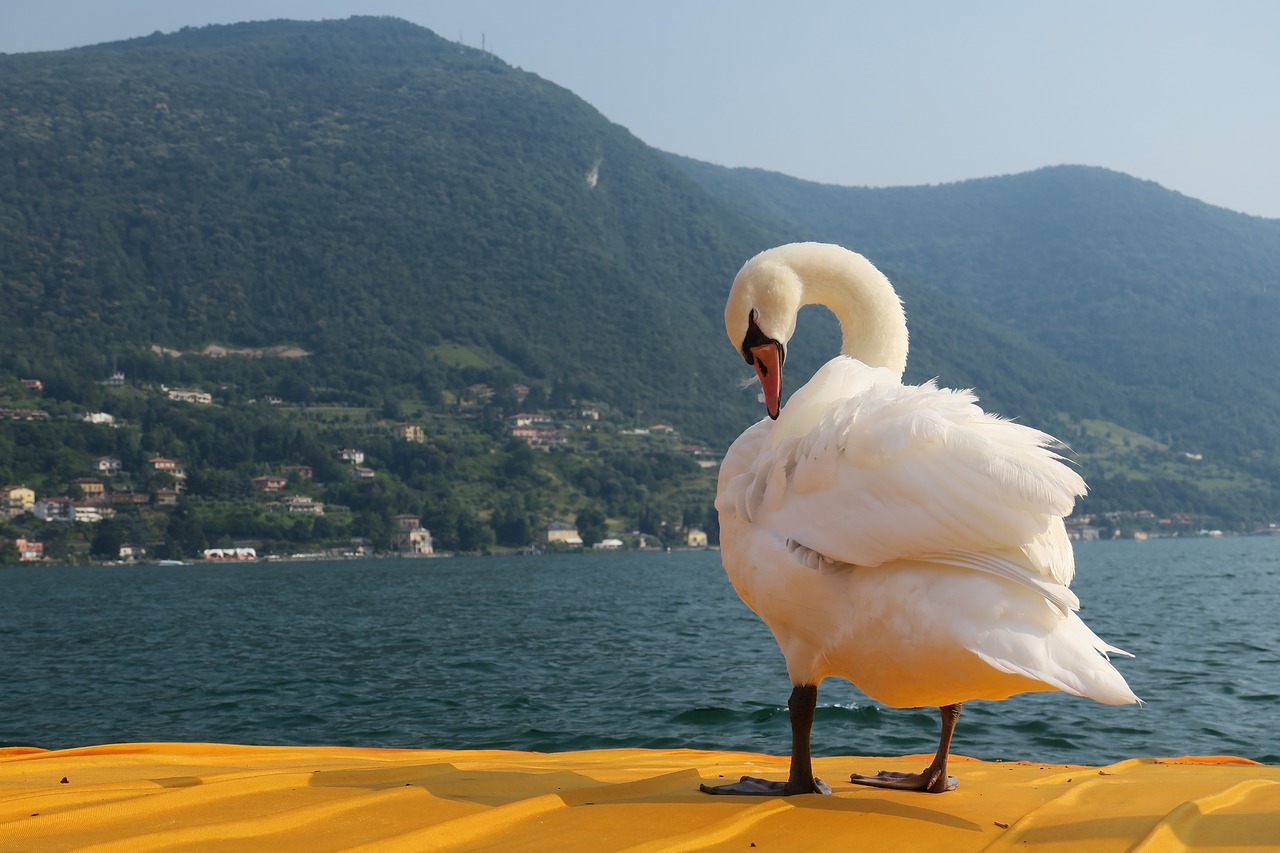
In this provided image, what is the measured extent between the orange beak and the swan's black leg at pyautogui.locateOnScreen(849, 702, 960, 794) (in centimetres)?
131

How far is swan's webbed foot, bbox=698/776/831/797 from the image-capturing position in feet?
13.7

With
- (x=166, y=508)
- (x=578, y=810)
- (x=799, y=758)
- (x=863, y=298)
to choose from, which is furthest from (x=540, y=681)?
(x=166, y=508)

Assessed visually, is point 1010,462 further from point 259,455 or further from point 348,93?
point 348,93

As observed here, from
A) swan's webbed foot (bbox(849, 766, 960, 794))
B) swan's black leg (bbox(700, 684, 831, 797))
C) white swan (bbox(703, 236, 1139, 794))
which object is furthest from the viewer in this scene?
swan's webbed foot (bbox(849, 766, 960, 794))

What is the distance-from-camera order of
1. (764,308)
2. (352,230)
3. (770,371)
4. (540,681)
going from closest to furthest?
1. (770,371)
2. (764,308)
3. (540,681)
4. (352,230)

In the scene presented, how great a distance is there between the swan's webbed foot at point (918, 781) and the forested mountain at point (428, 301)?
8821cm

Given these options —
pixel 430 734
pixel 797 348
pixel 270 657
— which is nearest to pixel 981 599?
pixel 430 734

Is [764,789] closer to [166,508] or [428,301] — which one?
[166,508]

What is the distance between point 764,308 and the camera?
4.91m

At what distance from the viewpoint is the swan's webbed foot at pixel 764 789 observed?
164 inches

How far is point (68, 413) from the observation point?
98125mm

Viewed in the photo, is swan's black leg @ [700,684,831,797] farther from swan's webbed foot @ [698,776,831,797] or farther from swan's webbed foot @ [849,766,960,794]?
swan's webbed foot @ [849,766,960,794]

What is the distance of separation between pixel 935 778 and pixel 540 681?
1176 cm

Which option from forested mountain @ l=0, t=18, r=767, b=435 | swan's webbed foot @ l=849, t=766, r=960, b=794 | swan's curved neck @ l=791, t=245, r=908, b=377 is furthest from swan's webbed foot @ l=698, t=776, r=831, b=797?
forested mountain @ l=0, t=18, r=767, b=435
